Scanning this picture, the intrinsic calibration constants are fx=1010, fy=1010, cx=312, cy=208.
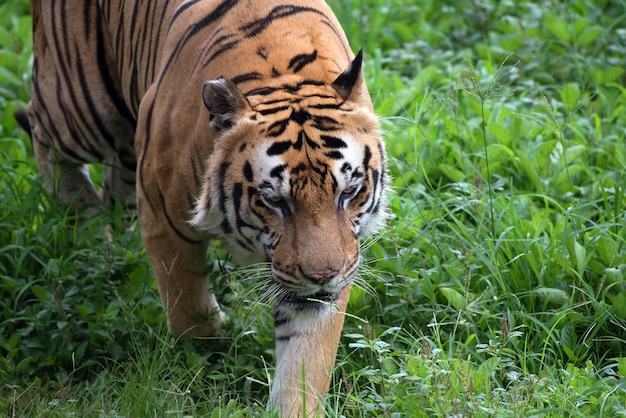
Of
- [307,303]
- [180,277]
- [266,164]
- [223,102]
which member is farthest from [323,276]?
[180,277]

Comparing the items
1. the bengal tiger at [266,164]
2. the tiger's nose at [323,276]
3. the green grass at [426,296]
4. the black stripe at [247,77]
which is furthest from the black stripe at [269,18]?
the tiger's nose at [323,276]

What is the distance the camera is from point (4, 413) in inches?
127

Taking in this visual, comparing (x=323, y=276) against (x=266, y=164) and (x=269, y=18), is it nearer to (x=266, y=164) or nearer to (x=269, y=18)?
(x=266, y=164)

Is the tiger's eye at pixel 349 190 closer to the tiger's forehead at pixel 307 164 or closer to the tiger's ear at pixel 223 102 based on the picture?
the tiger's forehead at pixel 307 164

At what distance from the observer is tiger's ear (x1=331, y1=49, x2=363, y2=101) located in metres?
3.00

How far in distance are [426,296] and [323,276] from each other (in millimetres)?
855

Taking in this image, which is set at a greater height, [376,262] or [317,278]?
[317,278]

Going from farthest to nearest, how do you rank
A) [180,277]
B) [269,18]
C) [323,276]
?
1. [180,277]
2. [269,18]
3. [323,276]

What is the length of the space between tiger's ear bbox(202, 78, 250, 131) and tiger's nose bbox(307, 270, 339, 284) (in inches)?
20.4

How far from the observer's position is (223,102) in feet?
9.65

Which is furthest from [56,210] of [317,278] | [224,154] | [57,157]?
[317,278]

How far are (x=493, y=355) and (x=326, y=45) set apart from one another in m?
1.10

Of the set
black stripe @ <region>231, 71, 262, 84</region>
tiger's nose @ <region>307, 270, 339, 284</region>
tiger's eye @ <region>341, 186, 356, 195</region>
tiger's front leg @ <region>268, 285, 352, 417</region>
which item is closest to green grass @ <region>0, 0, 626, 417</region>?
tiger's front leg @ <region>268, 285, 352, 417</region>

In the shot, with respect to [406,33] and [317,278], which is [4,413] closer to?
[317,278]
